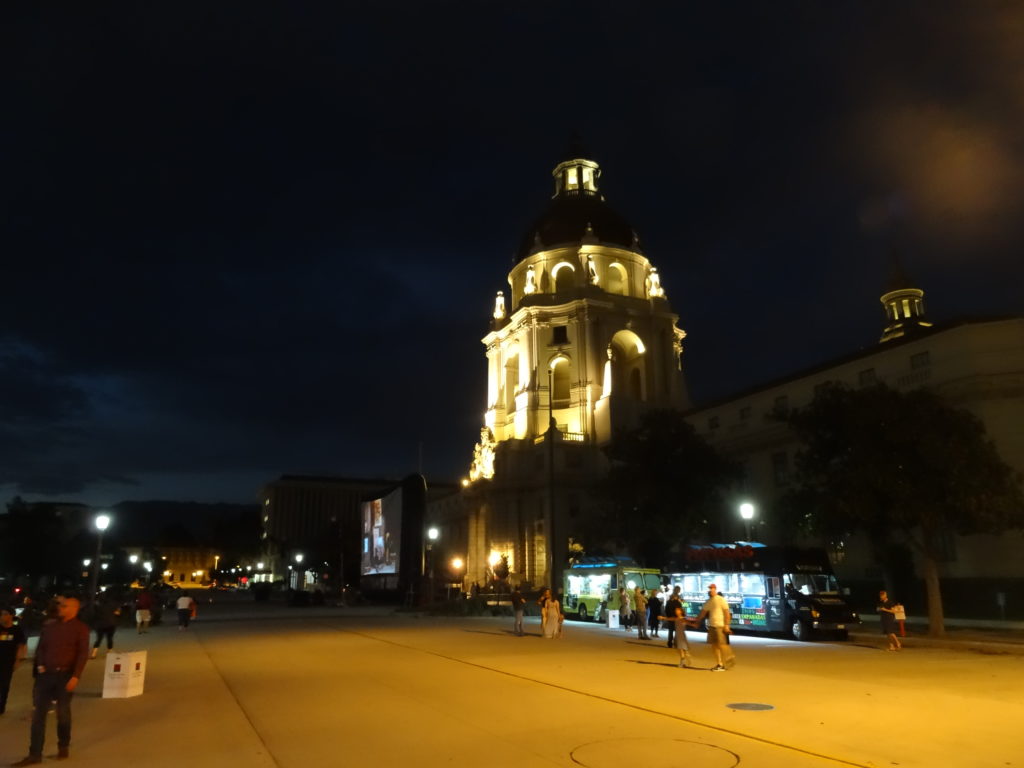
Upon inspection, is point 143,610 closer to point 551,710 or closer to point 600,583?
point 600,583

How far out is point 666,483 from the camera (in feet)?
146

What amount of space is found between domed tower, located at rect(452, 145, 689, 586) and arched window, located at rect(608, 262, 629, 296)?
130 mm

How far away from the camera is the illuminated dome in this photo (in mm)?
83000

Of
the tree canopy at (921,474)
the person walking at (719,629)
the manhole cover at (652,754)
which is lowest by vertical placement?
the manhole cover at (652,754)

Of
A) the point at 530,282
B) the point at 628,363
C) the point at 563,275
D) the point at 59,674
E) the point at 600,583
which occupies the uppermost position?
the point at 563,275

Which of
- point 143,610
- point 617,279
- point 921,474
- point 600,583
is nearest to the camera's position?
point 921,474

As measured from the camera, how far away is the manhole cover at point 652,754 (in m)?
9.02

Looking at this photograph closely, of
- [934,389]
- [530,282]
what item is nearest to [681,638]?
[934,389]

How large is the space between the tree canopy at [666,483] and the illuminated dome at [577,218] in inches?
1556

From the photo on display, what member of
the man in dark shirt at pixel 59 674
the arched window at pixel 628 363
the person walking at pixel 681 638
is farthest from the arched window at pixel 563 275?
the man in dark shirt at pixel 59 674

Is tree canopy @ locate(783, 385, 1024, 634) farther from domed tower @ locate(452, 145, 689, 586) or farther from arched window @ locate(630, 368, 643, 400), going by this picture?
arched window @ locate(630, 368, 643, 400)

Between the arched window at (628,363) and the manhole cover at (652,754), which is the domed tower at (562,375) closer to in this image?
the arched window at (628,363)

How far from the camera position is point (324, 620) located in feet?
137

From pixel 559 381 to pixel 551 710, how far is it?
67853mm
